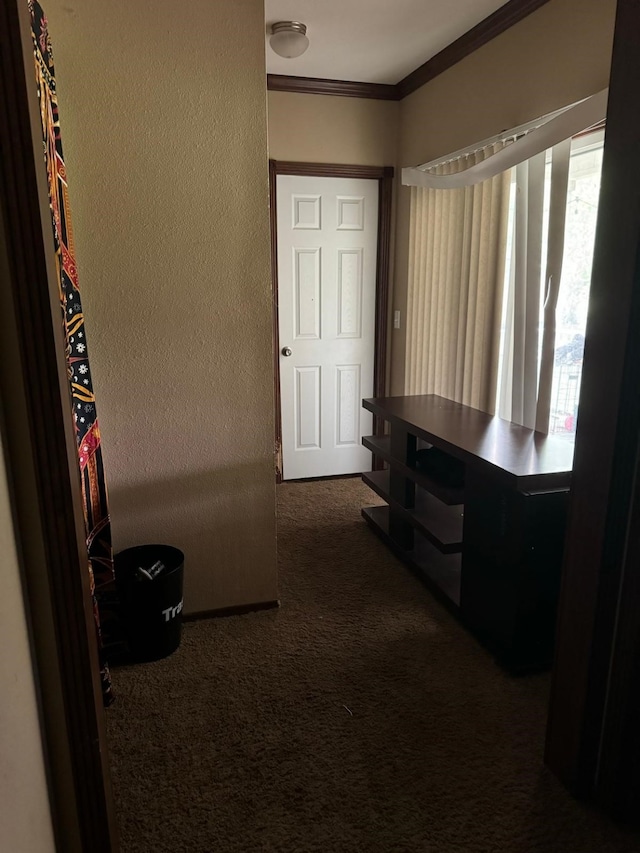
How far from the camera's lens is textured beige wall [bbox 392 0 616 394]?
2.31 metres

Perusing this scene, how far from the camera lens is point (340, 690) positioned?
206 cm

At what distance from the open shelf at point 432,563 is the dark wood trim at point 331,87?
2634mm

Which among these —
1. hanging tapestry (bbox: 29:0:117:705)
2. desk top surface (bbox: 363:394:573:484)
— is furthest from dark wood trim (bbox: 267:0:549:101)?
hanging tapestry (bbox: 29:0:117:705)

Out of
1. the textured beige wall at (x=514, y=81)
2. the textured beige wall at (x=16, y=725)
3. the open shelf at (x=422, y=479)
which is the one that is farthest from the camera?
the open shelf at (x=422, y=479)

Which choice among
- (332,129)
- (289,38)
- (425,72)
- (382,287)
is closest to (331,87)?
(332,129)

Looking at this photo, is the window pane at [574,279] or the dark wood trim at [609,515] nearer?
the dark wood trim at [609,515]

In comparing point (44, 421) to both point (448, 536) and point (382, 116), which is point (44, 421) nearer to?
point (448, 536)

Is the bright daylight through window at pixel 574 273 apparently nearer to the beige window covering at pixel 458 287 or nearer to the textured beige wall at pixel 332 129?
the beige window covering at pixel 458 287

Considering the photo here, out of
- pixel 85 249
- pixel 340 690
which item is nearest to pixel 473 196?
pixel 85 249

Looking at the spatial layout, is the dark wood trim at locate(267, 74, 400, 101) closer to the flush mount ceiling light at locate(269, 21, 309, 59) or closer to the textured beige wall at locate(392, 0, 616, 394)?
the textured beige wall at locate(392, 0, 616, 394)

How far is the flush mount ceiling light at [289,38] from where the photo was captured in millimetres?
2857

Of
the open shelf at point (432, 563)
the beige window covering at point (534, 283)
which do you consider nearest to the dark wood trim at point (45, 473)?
the open shelf at point (432, 563)

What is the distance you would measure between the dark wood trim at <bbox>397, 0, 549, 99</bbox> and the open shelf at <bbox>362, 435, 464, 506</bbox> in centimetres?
204

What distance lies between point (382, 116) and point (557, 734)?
142 inches
